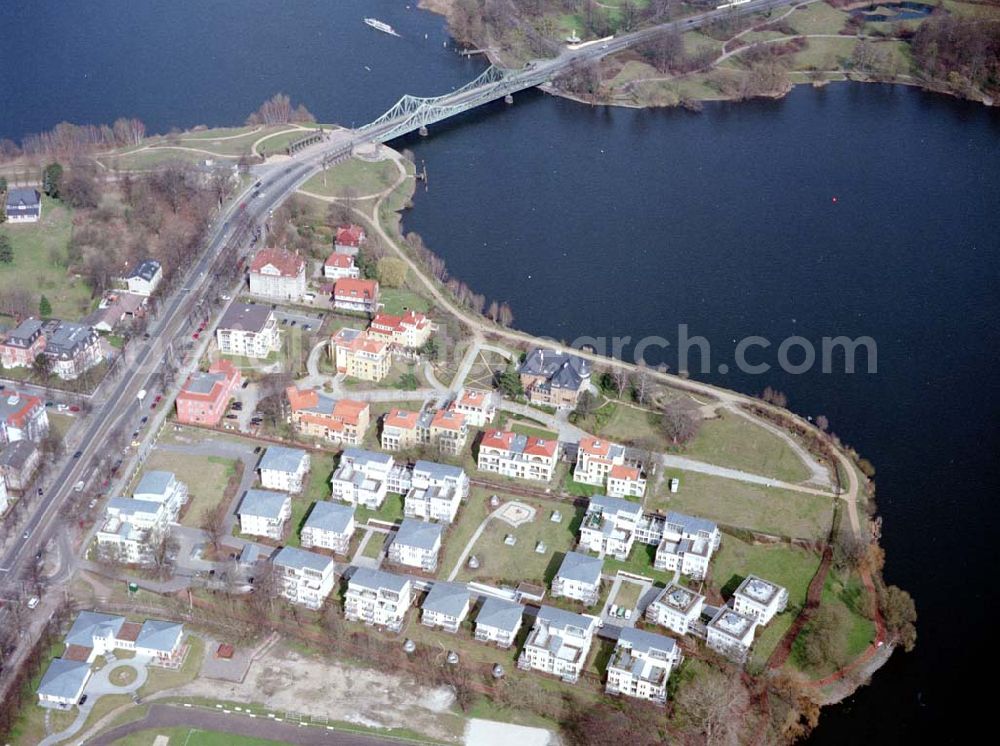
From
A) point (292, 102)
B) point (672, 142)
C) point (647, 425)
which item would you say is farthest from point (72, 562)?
point (672, 142)

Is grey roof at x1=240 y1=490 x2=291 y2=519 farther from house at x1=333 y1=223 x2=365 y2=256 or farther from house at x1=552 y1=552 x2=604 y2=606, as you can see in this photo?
house at x1=333 y1=223 x2=365 y2=256

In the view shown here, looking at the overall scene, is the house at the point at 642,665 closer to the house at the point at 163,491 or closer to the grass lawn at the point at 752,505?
the grass lawn at the point at 752,505

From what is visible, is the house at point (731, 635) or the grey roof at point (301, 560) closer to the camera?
the house at point (731, 635)

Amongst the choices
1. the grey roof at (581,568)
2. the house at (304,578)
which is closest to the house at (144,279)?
the house at (304,578)

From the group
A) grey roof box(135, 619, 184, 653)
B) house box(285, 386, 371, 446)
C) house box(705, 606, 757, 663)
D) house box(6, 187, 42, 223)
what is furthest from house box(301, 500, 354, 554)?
house box(6, 187, 42, 223)

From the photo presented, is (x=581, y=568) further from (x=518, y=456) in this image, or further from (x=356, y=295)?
(x=356, y=295)

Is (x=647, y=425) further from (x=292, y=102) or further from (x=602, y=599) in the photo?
(x=292, y=102)
